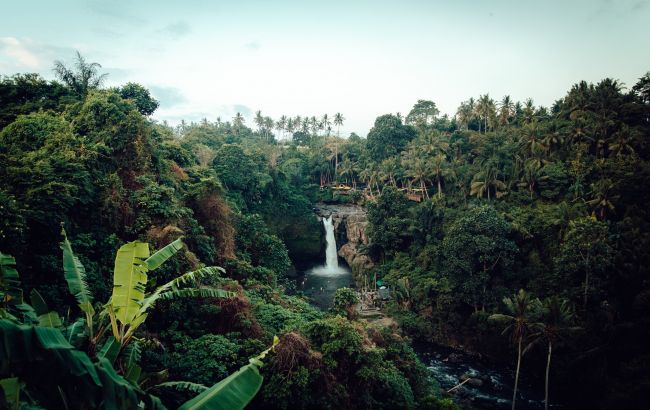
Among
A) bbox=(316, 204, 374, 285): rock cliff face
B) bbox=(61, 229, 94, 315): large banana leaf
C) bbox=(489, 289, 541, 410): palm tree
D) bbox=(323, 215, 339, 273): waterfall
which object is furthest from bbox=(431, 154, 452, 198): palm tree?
bbox=(61, 229, 94, 315): large banana leaf

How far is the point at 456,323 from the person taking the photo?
92.1ft

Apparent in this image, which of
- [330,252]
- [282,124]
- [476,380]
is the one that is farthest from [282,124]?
[476,380]

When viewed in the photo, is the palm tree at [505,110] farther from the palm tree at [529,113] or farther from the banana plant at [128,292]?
the banana plant at [128,292]

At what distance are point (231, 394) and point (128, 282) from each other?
2846 mm

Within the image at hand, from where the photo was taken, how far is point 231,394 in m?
4.86

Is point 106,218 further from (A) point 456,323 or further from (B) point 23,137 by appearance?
(A) point 456,323

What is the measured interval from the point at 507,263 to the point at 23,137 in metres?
28.4

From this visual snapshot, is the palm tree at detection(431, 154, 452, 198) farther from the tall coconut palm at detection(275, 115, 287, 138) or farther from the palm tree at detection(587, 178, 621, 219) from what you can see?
the tall coconut palm at detection(275, 115, 287, 138)

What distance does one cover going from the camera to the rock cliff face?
1631 inches

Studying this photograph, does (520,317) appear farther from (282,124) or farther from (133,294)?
(282,124)

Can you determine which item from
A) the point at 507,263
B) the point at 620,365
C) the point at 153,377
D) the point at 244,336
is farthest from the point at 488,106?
the point at 153,377

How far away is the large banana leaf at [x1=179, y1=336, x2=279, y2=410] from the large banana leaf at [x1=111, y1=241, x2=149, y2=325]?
2182 millimetres

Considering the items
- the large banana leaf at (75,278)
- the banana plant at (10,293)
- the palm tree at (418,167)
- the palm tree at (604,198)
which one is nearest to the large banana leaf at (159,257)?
the large banana leaf at (75,278)

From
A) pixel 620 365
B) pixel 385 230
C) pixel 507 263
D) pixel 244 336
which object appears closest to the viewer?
pixel 244 336
